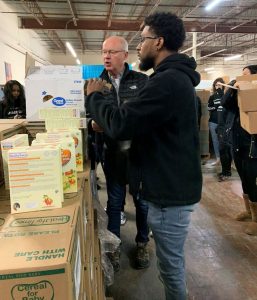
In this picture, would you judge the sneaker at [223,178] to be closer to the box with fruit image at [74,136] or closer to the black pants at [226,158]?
the black pants at [226,158]

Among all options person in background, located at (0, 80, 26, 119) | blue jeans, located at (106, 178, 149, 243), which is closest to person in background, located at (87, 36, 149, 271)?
blue jeans, located at (106, 178, 149, 243)

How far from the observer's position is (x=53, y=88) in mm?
1549

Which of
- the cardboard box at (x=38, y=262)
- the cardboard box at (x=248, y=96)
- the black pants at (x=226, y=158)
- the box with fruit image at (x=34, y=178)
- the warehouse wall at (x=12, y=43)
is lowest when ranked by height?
the black pants at (x=226, y=158)

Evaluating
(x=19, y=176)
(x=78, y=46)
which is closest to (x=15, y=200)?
(x=19, y=176)

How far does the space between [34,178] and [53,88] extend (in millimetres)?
734

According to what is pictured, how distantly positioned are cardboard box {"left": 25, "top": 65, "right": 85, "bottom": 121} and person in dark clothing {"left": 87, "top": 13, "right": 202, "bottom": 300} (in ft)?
1.05

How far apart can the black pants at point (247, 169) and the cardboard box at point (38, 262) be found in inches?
83.0

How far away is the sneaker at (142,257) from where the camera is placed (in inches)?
84.4

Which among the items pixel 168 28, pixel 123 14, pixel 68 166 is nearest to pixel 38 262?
pixel 68 166

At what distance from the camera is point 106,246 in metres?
1.91

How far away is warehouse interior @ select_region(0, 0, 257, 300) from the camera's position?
6.54 feet

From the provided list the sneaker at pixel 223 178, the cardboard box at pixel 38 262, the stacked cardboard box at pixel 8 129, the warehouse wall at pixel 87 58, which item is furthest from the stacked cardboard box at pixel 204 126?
the warehouse wall at pixel 87 58

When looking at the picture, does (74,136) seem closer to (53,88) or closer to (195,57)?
(53,88)

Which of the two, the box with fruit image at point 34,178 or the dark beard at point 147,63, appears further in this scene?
the dark beard at point 147,63
